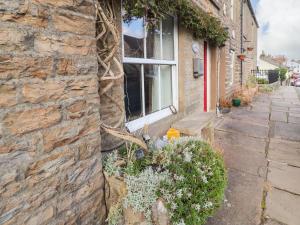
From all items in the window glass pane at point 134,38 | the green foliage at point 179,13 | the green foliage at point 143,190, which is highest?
the green foliage at point 179,13

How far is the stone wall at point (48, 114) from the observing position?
128 centimetres

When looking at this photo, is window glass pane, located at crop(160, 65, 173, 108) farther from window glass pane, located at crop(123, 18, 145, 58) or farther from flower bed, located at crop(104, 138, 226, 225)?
flower bed, located at crop(104, 138, 226, 225)

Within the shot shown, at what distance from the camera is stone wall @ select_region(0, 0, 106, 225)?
128 centimetres

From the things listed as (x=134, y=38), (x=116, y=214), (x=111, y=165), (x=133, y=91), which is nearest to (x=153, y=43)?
(x=134, y=38)

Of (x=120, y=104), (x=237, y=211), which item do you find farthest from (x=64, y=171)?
(x=237, y=211)

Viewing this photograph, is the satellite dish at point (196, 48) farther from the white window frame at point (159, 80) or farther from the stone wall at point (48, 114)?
the stone wall at point (48, 114)

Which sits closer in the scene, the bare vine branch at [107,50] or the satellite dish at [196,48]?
the bare vine branch at [107,50]

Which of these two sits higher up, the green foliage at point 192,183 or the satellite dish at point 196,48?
the satellite dish at point 196,48

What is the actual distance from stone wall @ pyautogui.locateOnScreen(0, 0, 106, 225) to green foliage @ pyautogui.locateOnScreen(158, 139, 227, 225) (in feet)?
2.04

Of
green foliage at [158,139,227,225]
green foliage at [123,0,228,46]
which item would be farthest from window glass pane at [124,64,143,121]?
green foliage at [158,139,227,225]

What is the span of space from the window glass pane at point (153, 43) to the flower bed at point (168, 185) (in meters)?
1.75

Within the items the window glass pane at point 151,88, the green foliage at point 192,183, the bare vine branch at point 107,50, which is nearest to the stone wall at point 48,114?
the bare vine branch at point 107,50

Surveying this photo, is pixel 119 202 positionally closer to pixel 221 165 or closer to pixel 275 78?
pixel 221 165

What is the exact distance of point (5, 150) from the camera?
1270 millimetres
